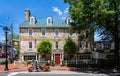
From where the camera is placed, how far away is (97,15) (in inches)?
1444

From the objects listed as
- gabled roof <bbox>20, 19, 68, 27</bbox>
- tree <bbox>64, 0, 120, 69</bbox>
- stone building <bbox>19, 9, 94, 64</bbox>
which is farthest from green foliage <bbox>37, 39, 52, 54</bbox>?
tree <bbox>64, 0, 120, 69</bbox>

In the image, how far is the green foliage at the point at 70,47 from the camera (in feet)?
179

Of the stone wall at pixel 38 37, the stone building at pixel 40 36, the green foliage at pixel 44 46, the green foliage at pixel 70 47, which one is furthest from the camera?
the stone wall at pixel 38 37

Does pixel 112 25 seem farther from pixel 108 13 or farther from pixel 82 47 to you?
pixel 82 47

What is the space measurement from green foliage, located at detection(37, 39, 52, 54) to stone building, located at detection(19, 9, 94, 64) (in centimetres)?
148

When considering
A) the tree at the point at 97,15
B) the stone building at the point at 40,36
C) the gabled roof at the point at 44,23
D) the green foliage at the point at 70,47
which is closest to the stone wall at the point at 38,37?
the stone building at the point at 40,36

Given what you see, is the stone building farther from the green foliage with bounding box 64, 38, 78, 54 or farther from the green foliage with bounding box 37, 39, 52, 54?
the green foliage with bounding box 37, 39, 52, 54

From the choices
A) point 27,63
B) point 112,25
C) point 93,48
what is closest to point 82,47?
point 93,48

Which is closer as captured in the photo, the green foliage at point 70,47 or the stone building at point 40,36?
the green foliage at point 70,47

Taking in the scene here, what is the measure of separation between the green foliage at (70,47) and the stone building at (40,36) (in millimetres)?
1361

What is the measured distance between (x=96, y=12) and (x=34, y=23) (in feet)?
73.5

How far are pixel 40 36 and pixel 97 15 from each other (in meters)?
21.3

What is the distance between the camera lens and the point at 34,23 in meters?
56.8

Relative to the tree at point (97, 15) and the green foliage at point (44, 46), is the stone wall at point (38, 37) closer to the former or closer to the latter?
the green foliage at point (44, 46)
